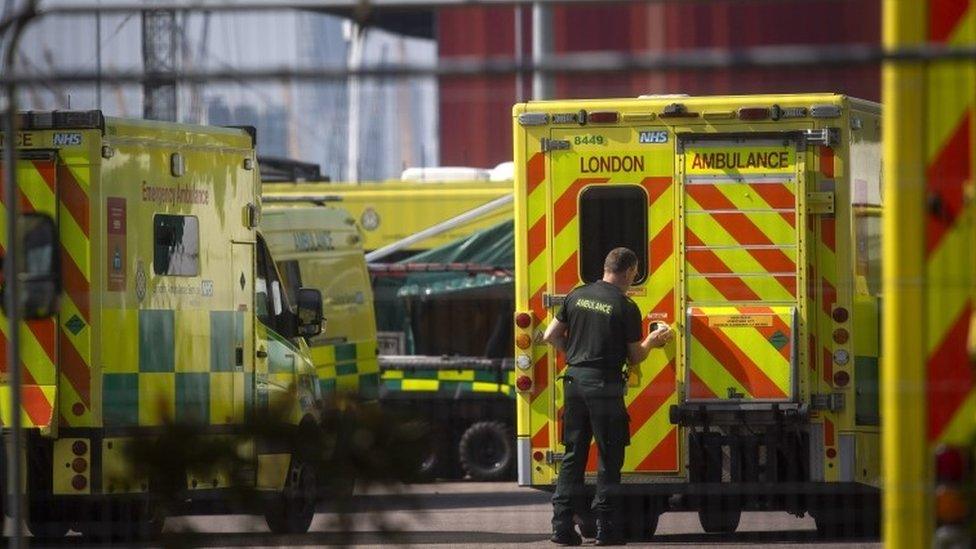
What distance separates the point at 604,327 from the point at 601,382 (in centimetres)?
31

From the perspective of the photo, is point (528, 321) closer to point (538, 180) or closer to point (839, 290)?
point (538, 180)

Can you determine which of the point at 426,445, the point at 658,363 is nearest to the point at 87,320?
the point at 658,363

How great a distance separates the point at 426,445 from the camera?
560cm

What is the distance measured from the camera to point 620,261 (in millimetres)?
9594

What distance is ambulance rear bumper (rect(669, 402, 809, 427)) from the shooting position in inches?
389

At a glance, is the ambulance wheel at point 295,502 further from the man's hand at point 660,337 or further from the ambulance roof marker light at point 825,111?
the ambulance roof marker light at point 825,111

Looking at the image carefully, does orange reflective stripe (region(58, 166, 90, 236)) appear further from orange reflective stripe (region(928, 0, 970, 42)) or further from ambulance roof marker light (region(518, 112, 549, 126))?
orange reflective stripe (region(928, 0, 970, 42))

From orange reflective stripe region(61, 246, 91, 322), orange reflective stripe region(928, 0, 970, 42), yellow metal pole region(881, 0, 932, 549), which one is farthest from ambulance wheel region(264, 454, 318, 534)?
orange reflective stripe region(61, 246, 91, 322)

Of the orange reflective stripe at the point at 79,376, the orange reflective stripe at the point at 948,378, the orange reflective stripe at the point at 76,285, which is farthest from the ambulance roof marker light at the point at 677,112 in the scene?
the orange reflective stripe at the point at 948,378

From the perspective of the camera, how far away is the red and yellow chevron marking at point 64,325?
893 cm

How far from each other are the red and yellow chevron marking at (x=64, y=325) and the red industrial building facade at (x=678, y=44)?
1.80 metres

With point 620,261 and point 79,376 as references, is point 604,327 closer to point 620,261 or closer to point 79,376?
point 620,261

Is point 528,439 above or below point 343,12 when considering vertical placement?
below

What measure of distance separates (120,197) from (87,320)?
629 millimetres
